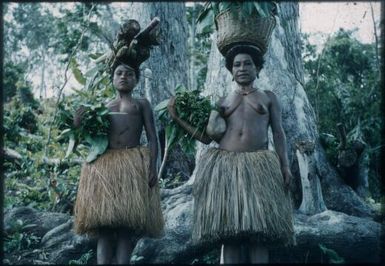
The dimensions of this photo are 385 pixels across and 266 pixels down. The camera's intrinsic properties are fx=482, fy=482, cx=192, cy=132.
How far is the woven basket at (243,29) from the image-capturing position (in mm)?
3510

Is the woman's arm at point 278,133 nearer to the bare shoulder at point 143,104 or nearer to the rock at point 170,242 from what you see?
the bare shoulder at point 143,104

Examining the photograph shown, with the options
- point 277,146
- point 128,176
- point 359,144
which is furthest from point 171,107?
point 359,144

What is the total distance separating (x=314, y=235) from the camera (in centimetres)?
423

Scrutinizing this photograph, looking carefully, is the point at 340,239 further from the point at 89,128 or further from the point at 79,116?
the point at 79,116

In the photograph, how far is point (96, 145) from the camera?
3.63m

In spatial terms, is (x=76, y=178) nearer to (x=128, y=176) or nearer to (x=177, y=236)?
(x=177, y=236)

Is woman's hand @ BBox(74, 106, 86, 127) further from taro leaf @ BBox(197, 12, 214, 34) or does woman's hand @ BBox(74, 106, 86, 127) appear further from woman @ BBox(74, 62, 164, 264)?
taro leaf @ BBox(197, 12, 214, 34)

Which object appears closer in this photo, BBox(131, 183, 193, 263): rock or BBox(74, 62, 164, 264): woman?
BBox(74, 62, 164, 264): woman

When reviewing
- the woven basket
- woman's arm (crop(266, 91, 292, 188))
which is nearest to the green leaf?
the woven basket

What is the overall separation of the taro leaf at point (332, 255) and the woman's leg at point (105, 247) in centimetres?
183

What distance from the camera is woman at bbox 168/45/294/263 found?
317 cm

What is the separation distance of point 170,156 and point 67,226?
1.85 m

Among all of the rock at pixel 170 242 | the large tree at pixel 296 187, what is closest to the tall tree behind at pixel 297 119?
the large tree at pixel 296 187

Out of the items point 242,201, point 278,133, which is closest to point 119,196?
point 242,201
